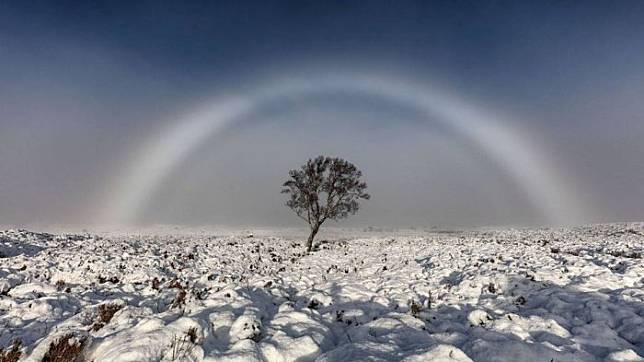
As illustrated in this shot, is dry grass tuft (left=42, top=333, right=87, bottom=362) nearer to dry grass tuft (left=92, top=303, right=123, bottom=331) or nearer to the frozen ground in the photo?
the frozen ground

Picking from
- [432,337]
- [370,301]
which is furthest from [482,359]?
[370,301]

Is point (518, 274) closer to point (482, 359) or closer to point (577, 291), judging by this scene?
point (577, 291)

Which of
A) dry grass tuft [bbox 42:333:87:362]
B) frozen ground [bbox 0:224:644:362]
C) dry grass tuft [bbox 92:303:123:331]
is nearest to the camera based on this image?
dry grass tuft [bbox 42:333:87:362]

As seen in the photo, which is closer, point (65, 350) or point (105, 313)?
point (65, 350)

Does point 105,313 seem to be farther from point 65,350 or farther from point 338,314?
point 338,314

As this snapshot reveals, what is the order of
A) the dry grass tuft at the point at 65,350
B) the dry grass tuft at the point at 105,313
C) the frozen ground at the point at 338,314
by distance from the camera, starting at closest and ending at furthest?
the dry grass tuft at the point at 65,350, the frozen ground at the point at 338,314, the dry grass tuft at the point at 105,313

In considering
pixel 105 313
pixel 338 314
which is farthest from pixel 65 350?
pixel 338 314

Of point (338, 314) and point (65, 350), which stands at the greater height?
point (65, 350)

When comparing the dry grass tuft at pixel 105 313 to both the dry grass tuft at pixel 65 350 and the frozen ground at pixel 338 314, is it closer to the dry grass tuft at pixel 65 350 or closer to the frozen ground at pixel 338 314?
the frozen ground at pixel 338 314

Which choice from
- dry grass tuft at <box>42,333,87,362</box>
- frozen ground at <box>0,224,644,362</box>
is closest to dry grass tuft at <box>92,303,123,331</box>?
frozen ground at <box>0,224,644,362</box>

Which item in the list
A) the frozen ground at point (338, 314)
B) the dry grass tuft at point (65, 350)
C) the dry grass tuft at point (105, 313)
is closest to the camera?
the dry grass tuft at point (65, 350)

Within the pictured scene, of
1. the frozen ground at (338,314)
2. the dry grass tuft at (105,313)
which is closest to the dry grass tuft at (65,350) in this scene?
the frozen ground at (338,314)
